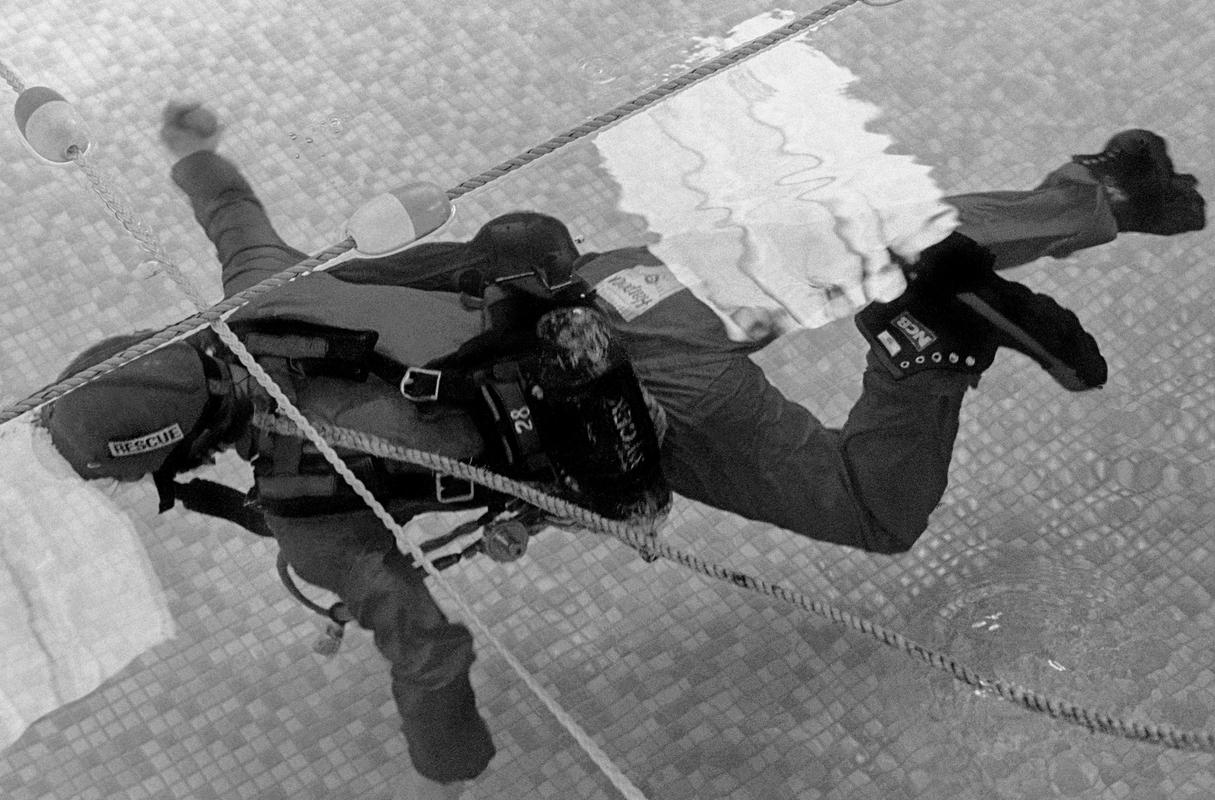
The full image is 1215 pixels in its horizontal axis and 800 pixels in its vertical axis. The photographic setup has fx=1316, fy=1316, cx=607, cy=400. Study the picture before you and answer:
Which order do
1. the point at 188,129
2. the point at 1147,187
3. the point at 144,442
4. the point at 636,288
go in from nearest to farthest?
the point at 144,442 → the point at 636,288 → the point at 1147,187 → the point at 188,129

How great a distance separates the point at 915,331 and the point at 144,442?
1.54 feet

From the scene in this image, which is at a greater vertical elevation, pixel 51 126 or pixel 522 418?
pixel 51 126

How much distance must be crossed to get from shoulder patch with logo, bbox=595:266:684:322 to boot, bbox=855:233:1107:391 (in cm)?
14

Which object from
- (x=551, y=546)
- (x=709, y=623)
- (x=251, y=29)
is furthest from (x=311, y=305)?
(x=251, y=29)

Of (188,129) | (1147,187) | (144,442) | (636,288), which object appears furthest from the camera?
(188,129)

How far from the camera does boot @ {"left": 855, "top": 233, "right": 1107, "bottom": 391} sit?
0.83 m

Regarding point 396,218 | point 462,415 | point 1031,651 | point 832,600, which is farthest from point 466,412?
point 1031,651

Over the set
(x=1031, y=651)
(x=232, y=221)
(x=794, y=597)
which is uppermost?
(x=232, y=221)

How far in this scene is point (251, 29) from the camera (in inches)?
49.2

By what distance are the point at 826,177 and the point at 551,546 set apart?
379 millimetres

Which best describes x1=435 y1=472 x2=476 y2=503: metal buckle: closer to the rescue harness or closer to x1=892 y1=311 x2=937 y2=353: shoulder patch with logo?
the rescue harness

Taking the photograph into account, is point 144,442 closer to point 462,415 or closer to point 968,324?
point 462,415

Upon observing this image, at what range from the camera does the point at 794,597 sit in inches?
30.5

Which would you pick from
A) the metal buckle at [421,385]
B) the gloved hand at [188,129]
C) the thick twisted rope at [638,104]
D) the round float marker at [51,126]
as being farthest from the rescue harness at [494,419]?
the gloved hand at [188,129]
